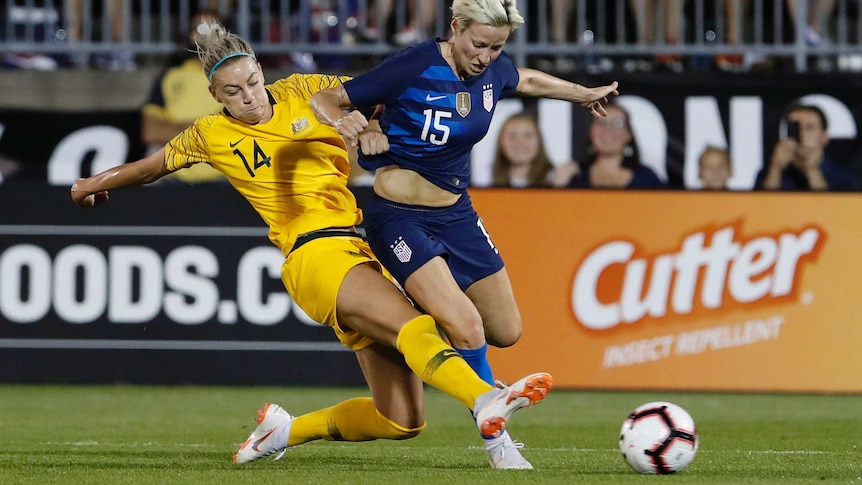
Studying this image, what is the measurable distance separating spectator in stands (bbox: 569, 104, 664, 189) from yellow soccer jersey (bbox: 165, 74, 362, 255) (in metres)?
5.27

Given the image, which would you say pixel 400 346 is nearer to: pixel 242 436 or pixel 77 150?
pixel 242 436

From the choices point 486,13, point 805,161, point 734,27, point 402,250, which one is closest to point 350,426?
point 402,250

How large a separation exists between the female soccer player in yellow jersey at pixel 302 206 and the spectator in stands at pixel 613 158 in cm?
519

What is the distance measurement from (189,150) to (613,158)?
18.7ft

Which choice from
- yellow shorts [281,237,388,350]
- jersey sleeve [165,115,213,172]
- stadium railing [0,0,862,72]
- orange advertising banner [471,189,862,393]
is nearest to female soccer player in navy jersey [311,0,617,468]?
yellow shorts [281,237,388,350]

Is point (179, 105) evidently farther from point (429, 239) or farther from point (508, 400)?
point (508, 400)

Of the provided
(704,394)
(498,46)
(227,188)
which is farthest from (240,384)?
(498,46)

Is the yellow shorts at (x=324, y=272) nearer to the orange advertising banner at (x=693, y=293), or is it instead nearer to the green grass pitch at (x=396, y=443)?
the green grass pitch at (x=396, y=443)

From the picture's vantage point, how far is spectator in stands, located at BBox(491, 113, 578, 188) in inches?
463

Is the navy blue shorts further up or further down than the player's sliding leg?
further up

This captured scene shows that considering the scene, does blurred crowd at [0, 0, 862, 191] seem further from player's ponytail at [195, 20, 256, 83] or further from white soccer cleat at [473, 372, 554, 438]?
white soccer cleat at [473, 372, 554, 438]

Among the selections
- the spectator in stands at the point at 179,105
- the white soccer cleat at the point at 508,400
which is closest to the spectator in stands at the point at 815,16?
the spectator in stands at the point at 179,105

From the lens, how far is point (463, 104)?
648 centimetres

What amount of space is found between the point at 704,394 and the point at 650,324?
65cm
